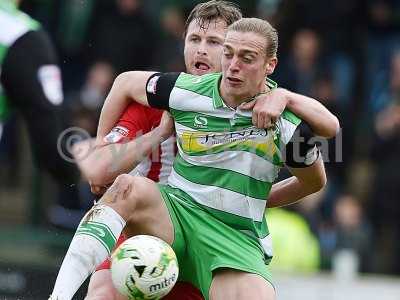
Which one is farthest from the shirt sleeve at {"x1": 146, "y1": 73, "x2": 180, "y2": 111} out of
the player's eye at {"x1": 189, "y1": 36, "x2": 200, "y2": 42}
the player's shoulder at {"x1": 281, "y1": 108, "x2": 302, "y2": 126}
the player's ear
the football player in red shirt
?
the player's shoulder at {"x1": 281, "y1": 108, "x2": 302, "y2": 126}

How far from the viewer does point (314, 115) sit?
6.75 meters

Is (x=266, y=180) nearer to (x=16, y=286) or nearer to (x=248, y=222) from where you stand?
(x=248, y=222)

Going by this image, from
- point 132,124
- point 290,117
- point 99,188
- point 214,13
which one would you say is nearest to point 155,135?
point 132,124

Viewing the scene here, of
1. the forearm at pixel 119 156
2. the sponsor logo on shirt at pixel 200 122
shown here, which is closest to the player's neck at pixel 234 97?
the sponsor logo on shirt at pixel 200 122

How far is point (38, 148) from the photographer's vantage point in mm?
7102

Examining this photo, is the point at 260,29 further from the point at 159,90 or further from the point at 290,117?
the point at 159,90

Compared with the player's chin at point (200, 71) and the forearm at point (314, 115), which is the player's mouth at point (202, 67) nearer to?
the player's chin at point (200, 71)

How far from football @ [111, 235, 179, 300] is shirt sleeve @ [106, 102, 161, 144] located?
0.81 meters

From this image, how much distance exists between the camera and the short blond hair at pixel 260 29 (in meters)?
6.80

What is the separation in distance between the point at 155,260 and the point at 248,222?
0.80 meters

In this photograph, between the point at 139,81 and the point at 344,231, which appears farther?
the point at 344,231

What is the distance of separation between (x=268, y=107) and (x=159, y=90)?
27.8 inches

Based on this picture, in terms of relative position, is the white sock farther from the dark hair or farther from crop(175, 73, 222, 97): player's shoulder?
the dark hair

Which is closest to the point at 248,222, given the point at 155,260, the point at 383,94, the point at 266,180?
the point at 266,180
